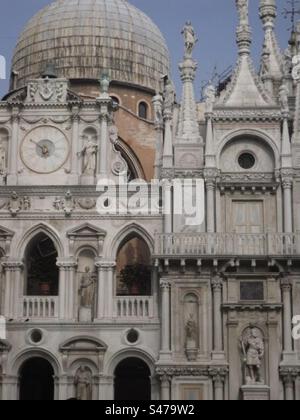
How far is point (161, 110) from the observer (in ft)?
118

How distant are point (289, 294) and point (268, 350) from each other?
6.32 ft

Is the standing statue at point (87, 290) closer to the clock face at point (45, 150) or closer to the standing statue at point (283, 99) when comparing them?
the clock face at point (45, 150)

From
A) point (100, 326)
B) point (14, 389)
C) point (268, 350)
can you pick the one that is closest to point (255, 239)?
point (268, 350)

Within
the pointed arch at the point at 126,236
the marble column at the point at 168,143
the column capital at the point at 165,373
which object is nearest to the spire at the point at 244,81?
the marble column at the point at 168,143

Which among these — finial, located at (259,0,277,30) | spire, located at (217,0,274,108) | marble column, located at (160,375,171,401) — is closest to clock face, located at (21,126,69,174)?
spire, located at (217,0,274,108)

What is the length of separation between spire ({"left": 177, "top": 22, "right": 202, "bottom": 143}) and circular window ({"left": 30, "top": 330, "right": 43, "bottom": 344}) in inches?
317

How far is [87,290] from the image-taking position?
33.2 metres

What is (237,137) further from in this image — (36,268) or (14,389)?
(14,389)

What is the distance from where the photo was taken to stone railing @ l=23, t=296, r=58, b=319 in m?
32.9

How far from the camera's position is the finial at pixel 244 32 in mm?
35688

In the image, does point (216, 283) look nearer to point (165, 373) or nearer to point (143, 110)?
point (165, 373)

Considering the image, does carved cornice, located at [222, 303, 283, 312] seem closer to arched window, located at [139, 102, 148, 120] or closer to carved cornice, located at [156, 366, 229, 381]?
carved cornice, located at [156, 366, 229, 381]

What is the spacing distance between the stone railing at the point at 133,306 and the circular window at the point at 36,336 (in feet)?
8.32

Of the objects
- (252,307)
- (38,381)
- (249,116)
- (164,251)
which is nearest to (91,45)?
(249,116)
